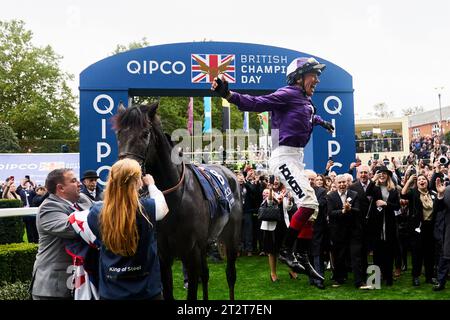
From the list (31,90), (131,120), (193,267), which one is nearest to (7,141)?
(31,90)

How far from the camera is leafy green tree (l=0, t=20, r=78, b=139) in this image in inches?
1178

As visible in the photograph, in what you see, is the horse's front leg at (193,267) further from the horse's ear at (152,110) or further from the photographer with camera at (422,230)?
the photographer with camera at (422,230)

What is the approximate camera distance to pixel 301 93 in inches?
151

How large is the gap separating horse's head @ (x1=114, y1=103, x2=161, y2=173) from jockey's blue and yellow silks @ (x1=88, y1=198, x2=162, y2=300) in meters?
0.72

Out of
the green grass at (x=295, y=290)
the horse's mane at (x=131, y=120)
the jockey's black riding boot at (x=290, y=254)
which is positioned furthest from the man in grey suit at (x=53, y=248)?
the green grass at (x=295, y=290)

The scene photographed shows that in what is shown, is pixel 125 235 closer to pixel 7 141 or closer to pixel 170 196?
pixel 170 196

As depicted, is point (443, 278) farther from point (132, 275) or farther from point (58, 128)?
point (58, 128)

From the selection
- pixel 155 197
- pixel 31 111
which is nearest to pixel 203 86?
A: pixel 155 197

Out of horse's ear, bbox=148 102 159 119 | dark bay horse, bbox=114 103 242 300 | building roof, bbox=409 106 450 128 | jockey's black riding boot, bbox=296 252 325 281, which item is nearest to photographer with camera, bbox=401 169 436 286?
jockey's black riding boot, bbox=296 252 325 281

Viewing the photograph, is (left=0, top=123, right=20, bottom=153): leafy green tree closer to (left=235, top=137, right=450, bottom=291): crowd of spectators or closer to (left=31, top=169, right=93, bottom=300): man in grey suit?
(left=235, top=137, right=450, bottom=291): crowd of spectators

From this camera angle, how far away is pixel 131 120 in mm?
3492

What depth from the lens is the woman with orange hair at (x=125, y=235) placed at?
2.53 meters

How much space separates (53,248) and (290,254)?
1960mm

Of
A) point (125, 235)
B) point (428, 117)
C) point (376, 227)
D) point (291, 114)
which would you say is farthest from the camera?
point (428, 117)
